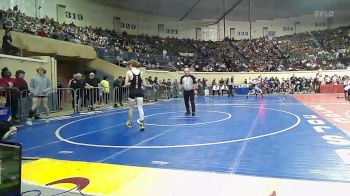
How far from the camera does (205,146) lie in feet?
21.4

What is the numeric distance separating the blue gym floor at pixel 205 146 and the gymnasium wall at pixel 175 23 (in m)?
21.8

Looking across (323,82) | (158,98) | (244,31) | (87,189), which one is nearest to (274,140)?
(87,189)

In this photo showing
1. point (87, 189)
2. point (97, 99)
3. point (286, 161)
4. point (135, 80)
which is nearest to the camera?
point (87, 189)

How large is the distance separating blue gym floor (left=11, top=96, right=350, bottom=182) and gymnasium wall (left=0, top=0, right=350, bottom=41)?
21814mm

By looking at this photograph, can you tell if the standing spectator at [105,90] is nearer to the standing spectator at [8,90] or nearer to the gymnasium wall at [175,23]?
the standing spectator at [8,90]

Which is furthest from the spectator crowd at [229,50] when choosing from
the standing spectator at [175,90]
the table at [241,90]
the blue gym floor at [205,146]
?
the blue gym floor at [205,146]

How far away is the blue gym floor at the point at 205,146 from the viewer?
16.3 feet

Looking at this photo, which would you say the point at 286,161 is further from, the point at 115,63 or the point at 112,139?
the point at 115,63

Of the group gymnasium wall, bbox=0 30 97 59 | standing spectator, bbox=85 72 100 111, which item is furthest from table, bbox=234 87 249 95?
standing spectator, bbox=85 72 100 111

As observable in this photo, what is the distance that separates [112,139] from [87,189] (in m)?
3.49

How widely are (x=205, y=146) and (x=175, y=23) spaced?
35935 mm

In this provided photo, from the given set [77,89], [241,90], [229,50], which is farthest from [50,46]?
[229,50]

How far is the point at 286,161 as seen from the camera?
523 cm

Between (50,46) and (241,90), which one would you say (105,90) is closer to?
(50,46)
